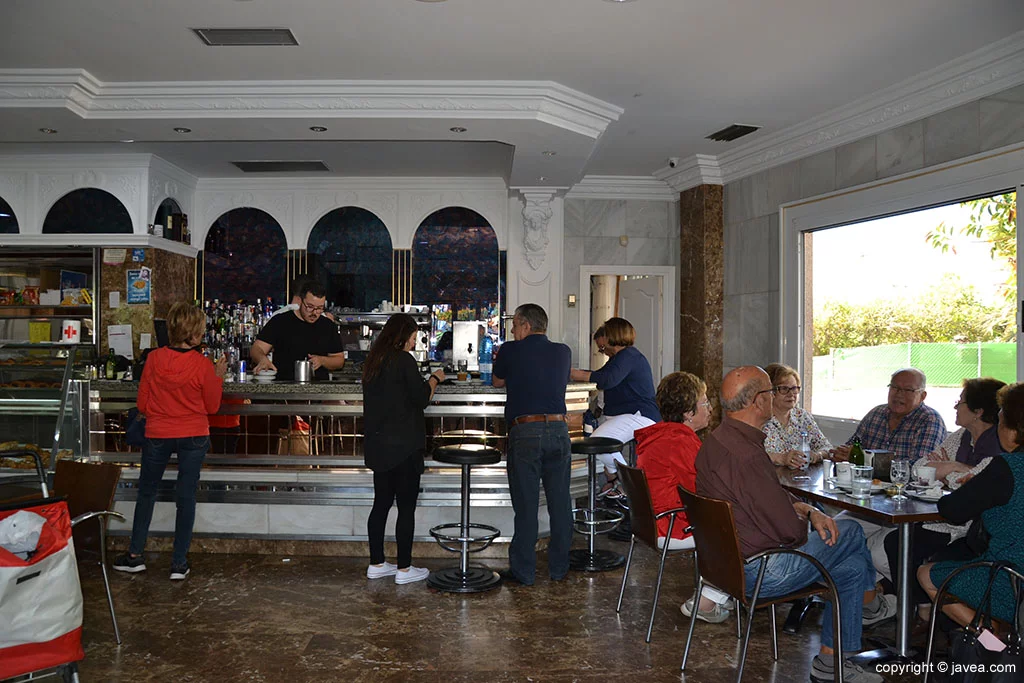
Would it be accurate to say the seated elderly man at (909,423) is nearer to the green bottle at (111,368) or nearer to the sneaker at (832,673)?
the sneaker at (832,673)

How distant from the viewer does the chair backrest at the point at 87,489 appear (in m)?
3.74

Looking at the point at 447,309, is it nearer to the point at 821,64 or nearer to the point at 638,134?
the point at 638,134

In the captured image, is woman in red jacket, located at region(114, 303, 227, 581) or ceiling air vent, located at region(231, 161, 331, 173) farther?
ceiling air vent, located at region(231, 161, 331, 173)

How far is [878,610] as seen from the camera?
404cm

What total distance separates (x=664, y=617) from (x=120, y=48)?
193 inches

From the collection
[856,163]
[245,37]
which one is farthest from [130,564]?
[856,163]

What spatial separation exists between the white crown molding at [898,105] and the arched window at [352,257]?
3947 mm

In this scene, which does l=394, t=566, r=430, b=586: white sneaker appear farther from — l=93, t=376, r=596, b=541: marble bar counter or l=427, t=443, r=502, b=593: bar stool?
l=93, t=376, r=596, b=541: marble bar counter

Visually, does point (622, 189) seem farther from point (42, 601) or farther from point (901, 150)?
point (42, 601)

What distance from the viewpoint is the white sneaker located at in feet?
15.8

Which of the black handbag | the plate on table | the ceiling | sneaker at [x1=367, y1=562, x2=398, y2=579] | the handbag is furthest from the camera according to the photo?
the handbag

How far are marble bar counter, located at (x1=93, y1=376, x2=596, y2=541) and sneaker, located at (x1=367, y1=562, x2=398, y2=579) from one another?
46cm

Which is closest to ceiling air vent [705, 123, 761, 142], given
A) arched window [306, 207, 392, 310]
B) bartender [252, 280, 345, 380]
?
arched window [306, 207, 392, 310]

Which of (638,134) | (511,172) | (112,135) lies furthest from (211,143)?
(638,134)
